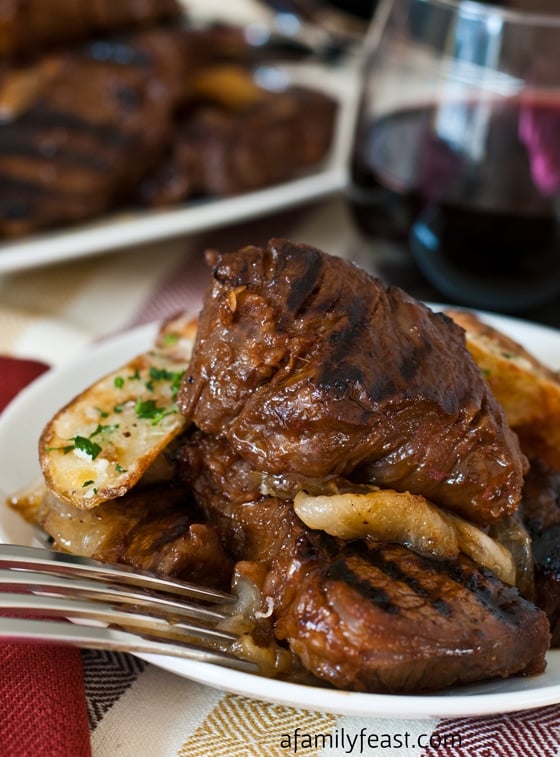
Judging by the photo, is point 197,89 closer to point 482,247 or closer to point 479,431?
point 482,247

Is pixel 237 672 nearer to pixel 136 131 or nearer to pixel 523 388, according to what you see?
pixel 523 388

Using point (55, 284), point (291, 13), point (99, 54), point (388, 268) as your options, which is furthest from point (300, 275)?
point (291, 13)

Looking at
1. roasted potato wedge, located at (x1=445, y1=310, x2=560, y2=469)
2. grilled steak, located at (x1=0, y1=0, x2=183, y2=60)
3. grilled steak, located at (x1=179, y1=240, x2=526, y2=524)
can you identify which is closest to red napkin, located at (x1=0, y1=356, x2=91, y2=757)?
grilled steak, located at (x1=179, y1=240, x2=526, y2=524)

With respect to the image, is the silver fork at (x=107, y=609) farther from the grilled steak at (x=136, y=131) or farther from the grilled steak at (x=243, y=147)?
the grilled steak at (x=243, y=147)

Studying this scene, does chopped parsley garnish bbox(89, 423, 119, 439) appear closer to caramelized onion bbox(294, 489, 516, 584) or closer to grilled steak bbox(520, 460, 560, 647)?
caramelized onion bbox(294, 489, 516, 584)

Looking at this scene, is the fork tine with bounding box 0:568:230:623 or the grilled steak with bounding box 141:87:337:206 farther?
the grilled steak with bounding box 141:87:337:206

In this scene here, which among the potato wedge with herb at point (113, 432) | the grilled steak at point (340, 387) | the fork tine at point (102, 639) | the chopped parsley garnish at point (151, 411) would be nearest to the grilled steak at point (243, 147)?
the potato wedge with herb at point (113, 432)
